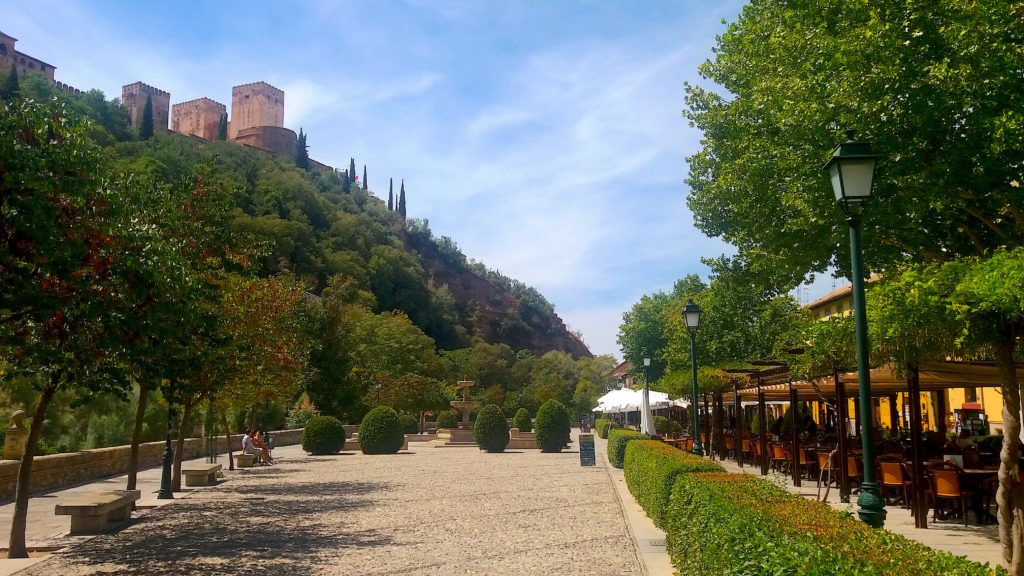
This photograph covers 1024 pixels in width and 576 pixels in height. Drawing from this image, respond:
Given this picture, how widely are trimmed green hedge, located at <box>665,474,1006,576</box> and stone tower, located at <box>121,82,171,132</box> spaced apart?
132132 mm

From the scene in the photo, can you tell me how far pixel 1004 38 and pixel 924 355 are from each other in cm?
520

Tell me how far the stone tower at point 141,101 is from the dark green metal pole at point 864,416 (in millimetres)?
132351

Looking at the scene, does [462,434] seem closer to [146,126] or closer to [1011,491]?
[1011,491]

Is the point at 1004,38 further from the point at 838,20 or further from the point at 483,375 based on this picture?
the point at 483,375

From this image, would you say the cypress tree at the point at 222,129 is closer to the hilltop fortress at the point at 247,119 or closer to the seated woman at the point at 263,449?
the hilltop fortress at the point at 247,119

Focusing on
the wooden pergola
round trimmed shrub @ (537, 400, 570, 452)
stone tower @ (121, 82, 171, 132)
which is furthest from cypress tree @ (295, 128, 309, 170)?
the wooden pergola

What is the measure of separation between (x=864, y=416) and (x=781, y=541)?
2.33 m

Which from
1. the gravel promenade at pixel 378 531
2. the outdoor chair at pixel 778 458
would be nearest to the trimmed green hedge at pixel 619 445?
the gravel promenade at pixel 378 531

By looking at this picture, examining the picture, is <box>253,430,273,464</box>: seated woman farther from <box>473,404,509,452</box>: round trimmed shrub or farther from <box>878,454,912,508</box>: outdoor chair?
<box>878,454,912,508</box>: outdoor chair

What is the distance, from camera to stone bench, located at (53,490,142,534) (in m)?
10.5

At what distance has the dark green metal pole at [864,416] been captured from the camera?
5.68 meters

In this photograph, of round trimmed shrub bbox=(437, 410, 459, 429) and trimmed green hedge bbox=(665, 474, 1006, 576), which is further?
round trimmed shrub bbox=(437, 410, 459, 429)

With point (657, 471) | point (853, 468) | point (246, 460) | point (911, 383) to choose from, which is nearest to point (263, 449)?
point (246, 460)

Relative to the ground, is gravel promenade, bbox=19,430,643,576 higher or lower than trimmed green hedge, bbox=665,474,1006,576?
lower
